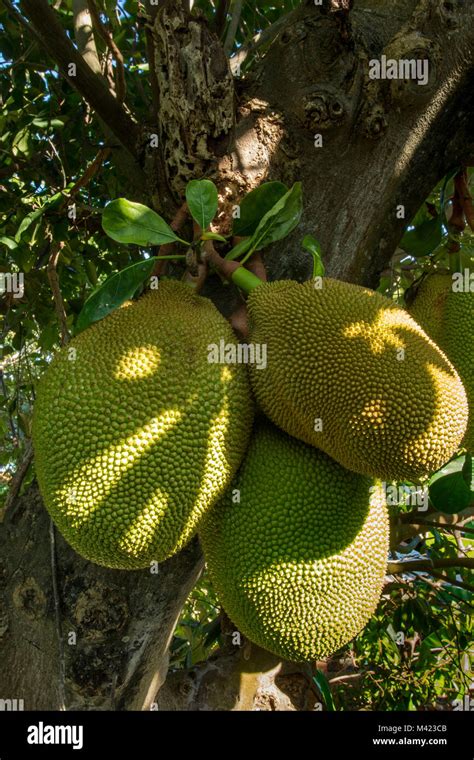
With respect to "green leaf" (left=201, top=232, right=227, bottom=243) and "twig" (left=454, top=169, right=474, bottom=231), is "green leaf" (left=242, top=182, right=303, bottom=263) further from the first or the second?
"twig" (left=454, top=169, right=474, bottom=231)

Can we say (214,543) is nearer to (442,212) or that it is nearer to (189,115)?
(189,115)

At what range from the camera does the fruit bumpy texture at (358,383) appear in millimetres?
951

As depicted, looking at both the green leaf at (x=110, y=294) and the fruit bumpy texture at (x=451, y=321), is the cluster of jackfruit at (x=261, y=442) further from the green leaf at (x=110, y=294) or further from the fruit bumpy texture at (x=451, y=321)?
the fruit bumpy texture at (x=451, y=321)

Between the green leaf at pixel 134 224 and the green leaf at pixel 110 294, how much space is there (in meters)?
0.06

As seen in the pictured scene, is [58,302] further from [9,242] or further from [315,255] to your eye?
[315,255]

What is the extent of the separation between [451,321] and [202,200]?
0.60 metres

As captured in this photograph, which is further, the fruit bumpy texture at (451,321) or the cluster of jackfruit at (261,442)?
the fruit bumpy texture at (451,321)

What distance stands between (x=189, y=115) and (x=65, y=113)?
3.91ft

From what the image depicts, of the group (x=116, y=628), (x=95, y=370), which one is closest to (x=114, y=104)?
(x=95, y=370)

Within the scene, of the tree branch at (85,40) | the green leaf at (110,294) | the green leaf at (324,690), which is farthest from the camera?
the green leaf at (324,690)

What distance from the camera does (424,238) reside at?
5.22 ft

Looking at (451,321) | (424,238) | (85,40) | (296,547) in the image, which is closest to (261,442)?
(296,547)

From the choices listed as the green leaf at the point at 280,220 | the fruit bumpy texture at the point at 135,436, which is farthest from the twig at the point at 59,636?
the green leaf at the point at 280,220
